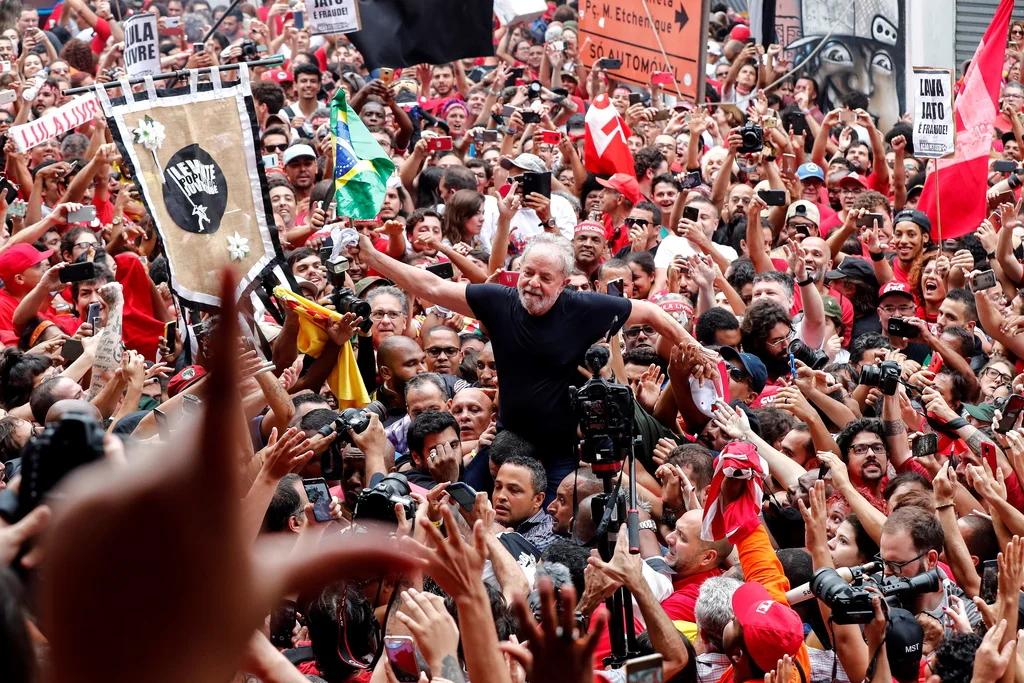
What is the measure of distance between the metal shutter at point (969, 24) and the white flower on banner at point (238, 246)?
11.8m

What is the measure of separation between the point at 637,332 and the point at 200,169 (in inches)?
97.9

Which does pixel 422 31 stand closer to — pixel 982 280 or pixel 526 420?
pixel 982 280

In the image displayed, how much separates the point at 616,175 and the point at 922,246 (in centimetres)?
233

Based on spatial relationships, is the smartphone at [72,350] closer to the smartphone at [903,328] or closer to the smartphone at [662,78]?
the smartphone at [903,328]

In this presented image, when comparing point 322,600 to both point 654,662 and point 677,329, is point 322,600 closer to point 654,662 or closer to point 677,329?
point 654,662

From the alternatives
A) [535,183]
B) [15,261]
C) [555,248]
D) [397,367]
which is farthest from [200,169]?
[555,248]

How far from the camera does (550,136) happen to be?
414 inches

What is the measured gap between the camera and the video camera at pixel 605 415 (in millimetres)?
4758

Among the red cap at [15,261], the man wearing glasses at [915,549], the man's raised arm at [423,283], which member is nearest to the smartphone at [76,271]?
the red cap at [15,261]

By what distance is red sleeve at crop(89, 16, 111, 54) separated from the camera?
1582 centimetres

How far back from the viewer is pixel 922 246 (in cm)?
925

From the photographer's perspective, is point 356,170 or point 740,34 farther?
point 740,34

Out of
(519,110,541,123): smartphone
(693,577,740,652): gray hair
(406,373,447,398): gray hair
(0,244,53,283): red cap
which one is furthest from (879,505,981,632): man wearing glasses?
(519,110,541,123): smartphone

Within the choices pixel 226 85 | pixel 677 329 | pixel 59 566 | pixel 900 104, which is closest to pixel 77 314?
pixel 226 85
